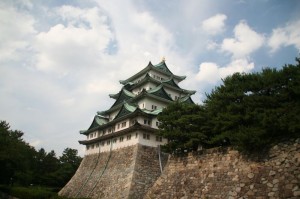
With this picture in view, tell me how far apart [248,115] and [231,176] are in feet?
12.3

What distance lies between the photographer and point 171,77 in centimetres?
4016

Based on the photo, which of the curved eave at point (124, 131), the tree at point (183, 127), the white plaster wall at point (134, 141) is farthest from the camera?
the white plaster wall at point (134, 141)

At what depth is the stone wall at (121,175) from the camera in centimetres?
2698

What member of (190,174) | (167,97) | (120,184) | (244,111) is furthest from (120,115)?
(244,111)

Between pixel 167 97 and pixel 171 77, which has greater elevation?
pixel 171 77

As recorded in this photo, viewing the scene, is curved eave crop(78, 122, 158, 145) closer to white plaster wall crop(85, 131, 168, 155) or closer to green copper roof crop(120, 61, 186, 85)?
white plaster wall crop(85, 131, 168, 155)

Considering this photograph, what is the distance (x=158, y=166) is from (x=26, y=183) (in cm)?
2713

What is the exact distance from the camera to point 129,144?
31.2 metres

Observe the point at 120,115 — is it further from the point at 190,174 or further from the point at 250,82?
the point at 250,82

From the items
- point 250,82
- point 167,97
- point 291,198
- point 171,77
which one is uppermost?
point 171,77

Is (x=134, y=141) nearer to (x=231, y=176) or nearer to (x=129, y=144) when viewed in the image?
(x=129, y=144)

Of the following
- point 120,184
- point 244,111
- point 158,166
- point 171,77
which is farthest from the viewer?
point 171,77

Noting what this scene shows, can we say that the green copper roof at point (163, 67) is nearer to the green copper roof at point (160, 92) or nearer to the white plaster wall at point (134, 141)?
the green copper roof at point (160, 92)

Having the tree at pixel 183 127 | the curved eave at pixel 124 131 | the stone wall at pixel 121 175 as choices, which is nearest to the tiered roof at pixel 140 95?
the curved eave at pixel 124 131
